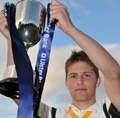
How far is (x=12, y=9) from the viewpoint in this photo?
174cm

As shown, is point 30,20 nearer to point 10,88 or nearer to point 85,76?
point 10,88

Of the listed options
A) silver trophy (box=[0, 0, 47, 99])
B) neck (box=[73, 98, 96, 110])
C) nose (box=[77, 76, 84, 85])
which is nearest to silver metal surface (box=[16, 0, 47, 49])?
silver trophy (box=[0, 0, 47, 99])

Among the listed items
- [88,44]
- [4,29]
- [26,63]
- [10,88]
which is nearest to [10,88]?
[10,88]

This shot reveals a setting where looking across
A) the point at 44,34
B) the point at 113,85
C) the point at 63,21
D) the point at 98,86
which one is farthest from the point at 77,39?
the point at 98,86

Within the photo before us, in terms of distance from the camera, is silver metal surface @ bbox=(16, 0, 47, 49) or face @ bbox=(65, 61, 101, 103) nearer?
silver metal surface @ bbox=(16, 0, 47, 49)

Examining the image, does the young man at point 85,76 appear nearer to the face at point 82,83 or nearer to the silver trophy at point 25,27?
the face at point 82,83

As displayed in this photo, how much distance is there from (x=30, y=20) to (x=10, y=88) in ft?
2.02

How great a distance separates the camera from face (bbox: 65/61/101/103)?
95.8 inches

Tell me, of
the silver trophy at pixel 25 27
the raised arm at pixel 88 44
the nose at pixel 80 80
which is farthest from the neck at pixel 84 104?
the silver trophy at pixel 25 27

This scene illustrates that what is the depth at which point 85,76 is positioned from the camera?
8.40 feet

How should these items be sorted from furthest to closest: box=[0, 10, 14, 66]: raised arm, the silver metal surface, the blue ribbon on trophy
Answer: box=[0, 10, 14, 66]: raised arm, the silver metal surface, the blue ribbon on trophy

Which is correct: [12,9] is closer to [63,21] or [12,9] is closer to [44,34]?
[44,34]

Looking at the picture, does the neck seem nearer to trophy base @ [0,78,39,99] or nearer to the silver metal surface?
trophy base @ [0,78,39,99]

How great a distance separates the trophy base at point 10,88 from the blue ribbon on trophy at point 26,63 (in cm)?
10
